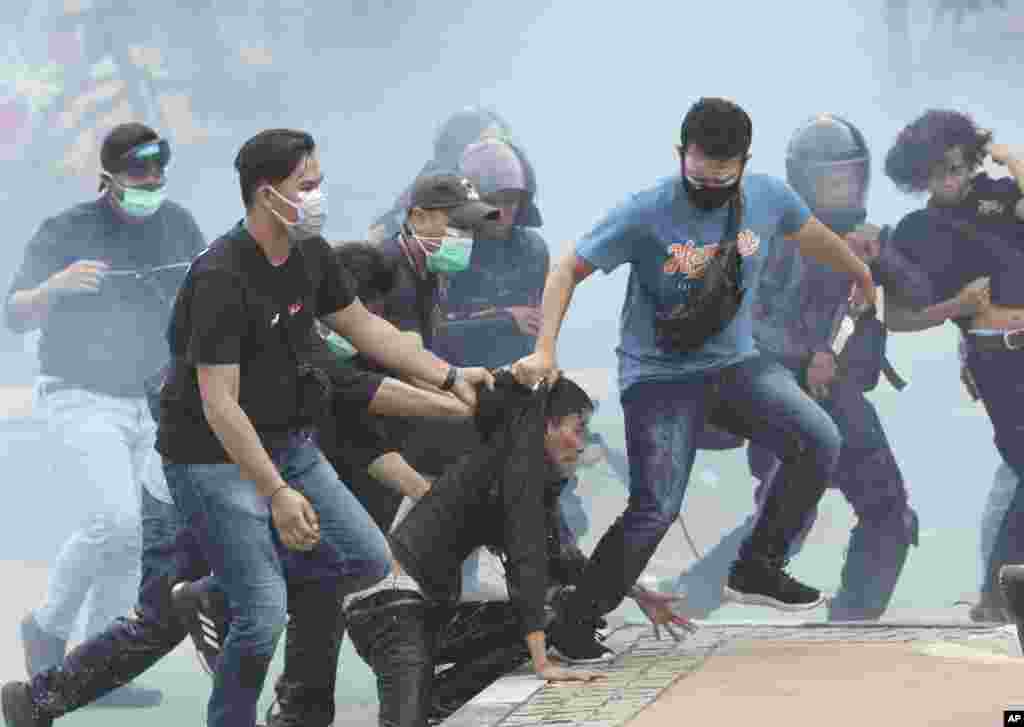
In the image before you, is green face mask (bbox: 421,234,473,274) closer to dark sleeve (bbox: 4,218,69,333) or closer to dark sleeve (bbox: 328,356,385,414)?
dark sleeve (bbox: 328,356,385,414)

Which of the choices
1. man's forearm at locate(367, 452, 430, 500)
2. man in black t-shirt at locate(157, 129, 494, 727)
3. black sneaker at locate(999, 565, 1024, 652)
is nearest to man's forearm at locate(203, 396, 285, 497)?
man in black t-shirt at locate(157, 129, 494, 727)

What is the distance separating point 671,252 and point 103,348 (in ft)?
10.8

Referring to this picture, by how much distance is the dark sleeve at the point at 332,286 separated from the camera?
627 centimetres

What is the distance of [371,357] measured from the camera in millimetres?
6492

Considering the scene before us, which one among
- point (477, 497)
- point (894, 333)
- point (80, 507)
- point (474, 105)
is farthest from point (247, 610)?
point (474, 105)

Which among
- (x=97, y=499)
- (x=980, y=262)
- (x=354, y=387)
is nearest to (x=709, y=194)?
(x=354, y=387)

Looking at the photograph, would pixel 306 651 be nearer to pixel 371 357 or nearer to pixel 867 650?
pixel 371 357

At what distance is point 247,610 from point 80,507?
11.2ft

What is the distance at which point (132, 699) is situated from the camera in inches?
362

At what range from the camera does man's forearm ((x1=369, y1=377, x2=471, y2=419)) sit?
21.6 feet

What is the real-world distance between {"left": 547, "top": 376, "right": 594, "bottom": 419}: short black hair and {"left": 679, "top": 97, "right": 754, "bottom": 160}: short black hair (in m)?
0.75

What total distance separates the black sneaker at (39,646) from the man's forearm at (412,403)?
263 centimetres

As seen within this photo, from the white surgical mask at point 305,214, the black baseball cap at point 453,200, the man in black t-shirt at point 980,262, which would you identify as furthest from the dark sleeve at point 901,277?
the white surgical mask at point 305,214

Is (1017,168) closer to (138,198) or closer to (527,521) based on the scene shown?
(527,521)
